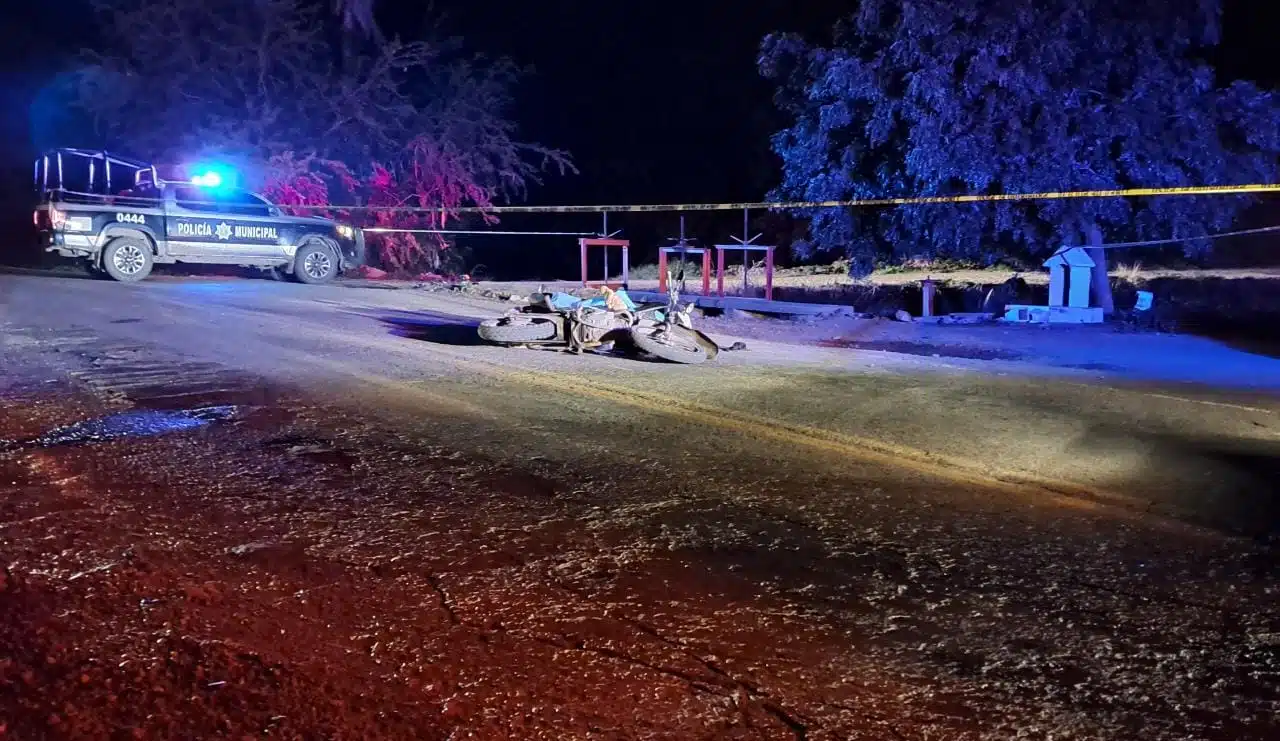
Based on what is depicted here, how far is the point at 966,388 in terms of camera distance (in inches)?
388

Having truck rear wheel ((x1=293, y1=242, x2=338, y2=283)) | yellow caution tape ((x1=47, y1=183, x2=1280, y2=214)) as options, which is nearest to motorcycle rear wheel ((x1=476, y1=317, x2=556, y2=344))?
yellow caution tape ((x1=47, y1=183, x2=1280, y2=214))

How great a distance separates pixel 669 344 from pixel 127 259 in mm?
11823

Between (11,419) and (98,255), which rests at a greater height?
(98,255)

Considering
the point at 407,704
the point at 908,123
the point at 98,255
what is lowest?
the point at 407,704

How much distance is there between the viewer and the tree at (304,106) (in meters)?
25.3

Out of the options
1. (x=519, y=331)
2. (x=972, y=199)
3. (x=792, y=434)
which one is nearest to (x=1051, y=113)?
(x=972, y=199)

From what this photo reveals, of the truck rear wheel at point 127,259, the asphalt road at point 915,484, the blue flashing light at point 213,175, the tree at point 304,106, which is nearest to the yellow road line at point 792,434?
the asphalt road at point 915,484

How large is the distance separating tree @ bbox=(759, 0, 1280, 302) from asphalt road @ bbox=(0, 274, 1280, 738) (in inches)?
283

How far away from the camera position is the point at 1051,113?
17672 millimetres

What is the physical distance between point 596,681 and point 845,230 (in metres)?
17.4

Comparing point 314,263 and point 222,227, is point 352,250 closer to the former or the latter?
point 314,263

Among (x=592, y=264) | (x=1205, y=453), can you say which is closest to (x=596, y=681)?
(x=1205, y=453)

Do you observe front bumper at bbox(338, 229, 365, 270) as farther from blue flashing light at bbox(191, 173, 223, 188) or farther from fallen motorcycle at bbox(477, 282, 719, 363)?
fallen motorcycle at bbox(477, 282, 719, 363)

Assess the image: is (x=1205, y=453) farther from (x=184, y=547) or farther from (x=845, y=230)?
(x=845, y=230)
